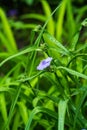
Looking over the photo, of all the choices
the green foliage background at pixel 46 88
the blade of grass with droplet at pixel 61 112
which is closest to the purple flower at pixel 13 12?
the green foliage background at pixel 46 88

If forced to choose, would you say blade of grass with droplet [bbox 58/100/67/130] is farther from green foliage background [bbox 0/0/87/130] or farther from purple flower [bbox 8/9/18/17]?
purple flower [bbox 8/9/18/17]

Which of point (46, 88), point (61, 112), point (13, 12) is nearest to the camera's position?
point (61, 112)

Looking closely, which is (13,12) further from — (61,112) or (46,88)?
(61,112)

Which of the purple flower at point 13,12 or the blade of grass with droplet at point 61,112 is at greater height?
the purple flower at point 13,12

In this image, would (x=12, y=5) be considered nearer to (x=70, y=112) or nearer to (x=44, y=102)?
(x=44, y=102)

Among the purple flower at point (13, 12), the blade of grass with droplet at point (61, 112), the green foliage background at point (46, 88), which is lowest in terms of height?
the blade of grass with droplet at point (61, 112)

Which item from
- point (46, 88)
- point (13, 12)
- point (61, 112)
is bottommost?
point (61, 112)

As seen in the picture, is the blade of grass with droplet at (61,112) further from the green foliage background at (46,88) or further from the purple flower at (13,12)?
the purple flower at (13,12)

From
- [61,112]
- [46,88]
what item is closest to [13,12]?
[46,88]

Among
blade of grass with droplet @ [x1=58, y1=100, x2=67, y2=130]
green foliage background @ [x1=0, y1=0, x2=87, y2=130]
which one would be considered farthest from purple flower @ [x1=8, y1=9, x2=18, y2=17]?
blade of grass with droplet @ [x1=58, y1=100, x2=67, y2=130]

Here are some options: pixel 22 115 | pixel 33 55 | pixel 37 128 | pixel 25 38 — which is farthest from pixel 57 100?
pixel 25 38

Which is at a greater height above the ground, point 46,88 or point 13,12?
point 13,12

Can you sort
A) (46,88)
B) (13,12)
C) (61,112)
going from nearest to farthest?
(61,112), (46,88), (13,12)

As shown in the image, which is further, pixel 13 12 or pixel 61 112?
pixel 13 12
